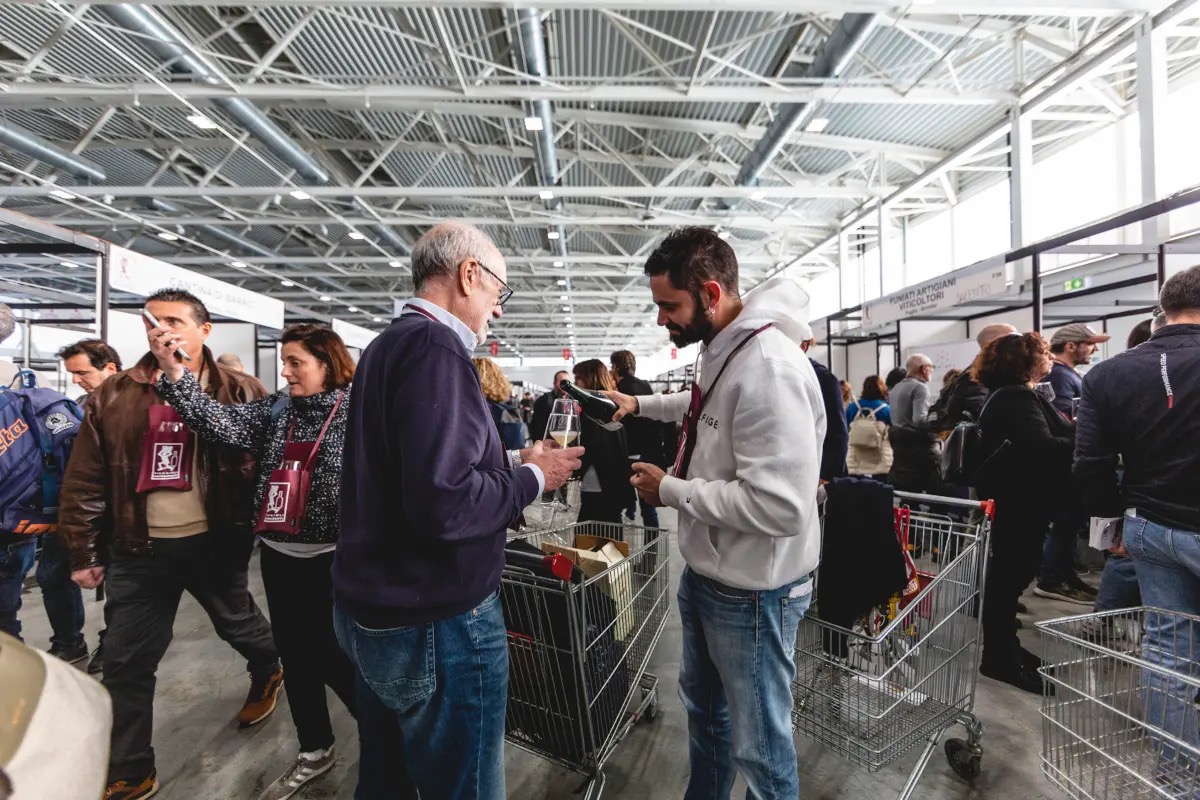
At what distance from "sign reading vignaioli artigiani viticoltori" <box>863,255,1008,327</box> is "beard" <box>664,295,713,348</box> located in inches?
191

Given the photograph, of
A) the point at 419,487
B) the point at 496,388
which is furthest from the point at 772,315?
the point at 496,388

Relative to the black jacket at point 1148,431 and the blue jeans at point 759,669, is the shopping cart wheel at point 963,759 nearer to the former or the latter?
the black jacket at point 1148,431

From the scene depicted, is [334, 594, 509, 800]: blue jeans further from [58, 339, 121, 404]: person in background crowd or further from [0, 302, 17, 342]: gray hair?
[58, 339, 121, 404]: person in background crowd

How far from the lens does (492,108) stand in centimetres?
741

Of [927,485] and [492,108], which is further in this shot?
[492,108]

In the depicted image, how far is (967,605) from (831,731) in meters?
0.71

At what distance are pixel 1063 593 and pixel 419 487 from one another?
4.98 metres

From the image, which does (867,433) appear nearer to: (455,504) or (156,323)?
(455,504)

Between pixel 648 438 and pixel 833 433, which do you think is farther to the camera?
pixel 648 438

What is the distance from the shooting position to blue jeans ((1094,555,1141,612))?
102 inches

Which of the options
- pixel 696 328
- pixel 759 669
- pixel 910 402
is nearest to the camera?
pixel 759 669

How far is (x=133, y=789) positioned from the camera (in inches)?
82.0

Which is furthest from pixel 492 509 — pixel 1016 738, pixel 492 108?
pixel 492 108

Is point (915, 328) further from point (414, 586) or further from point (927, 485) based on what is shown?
point (414, 586)
